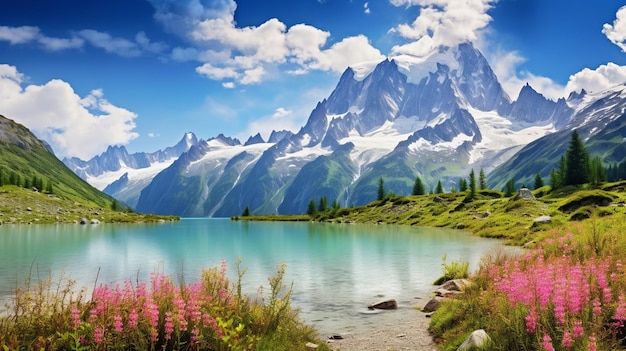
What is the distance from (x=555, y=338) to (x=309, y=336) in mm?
7150

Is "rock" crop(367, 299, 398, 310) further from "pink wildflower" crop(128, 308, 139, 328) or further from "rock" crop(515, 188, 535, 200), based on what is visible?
"rock" crop(515, 188, 535, 200)

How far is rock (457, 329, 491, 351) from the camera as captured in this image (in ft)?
37.6

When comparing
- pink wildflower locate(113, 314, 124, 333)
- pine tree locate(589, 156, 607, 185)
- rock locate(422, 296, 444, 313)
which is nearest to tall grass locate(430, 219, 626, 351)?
rock locate(422, 296, 444, 313)

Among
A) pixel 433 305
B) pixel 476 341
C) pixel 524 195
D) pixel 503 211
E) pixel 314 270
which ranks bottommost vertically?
pixel 314 270

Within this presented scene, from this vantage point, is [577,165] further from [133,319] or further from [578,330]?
[133,319]

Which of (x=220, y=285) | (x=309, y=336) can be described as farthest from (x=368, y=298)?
(x=220, y=285)

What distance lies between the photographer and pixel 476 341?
1161 cm

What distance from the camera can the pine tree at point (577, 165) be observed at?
372 ft

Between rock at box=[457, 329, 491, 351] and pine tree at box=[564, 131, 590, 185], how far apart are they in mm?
117905

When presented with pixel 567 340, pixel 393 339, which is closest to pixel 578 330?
pixel 567 340

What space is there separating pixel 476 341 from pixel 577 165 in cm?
12098

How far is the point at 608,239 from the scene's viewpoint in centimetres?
2509

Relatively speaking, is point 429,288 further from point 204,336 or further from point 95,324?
point 95,324

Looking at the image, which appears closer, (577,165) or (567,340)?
(567,340)
